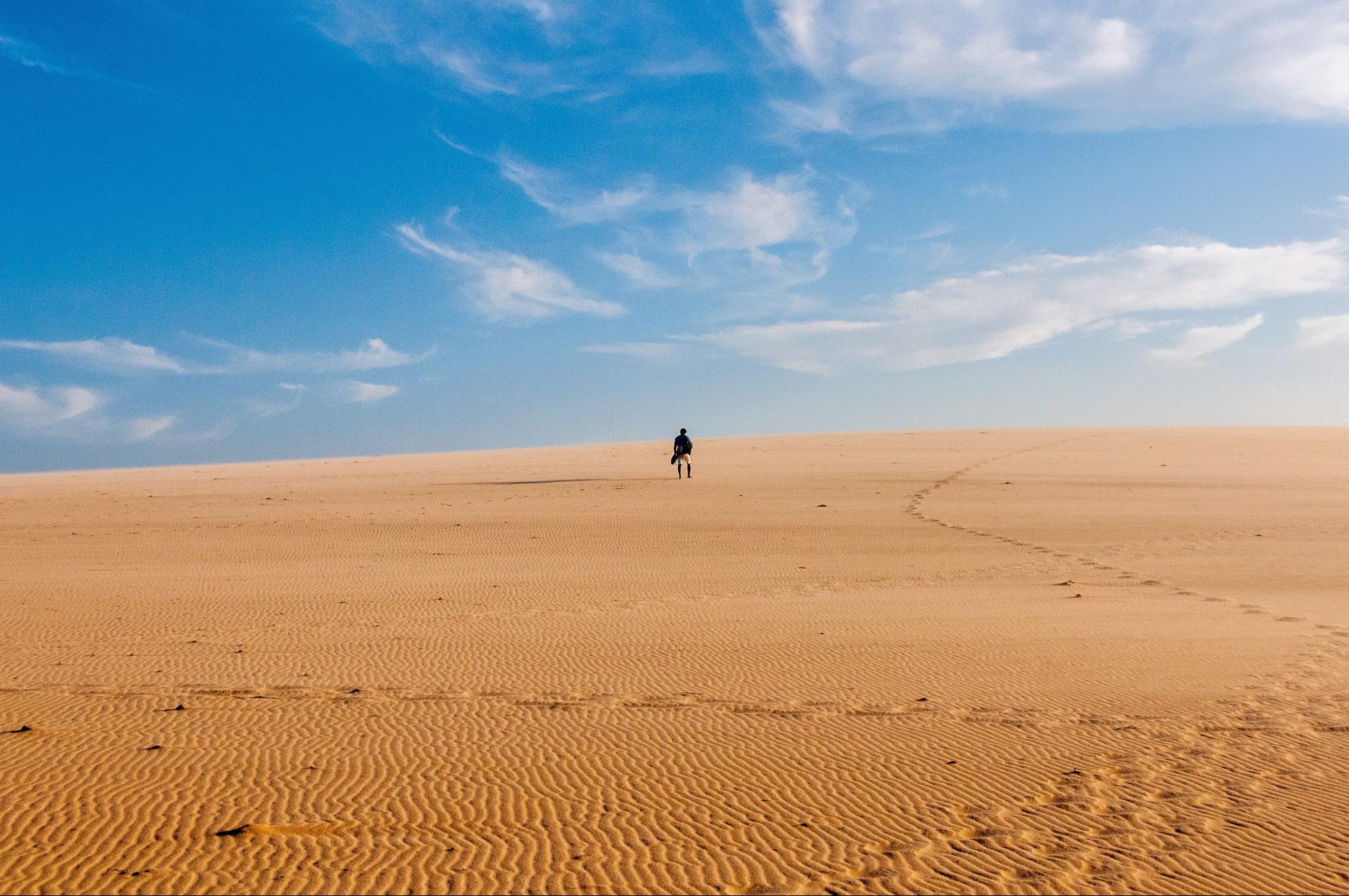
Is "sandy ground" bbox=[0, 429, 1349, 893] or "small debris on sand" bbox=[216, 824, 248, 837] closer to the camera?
"sandy ground" bbox=[0, 429, 1349, 893]

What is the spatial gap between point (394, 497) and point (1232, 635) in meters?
22.4

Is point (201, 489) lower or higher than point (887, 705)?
higher

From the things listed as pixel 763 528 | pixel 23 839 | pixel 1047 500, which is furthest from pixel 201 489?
pixel 23 839

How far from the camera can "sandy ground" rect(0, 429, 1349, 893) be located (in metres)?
5.42

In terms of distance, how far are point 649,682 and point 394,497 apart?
20.3 meters

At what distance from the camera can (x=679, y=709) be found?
27.7 feet

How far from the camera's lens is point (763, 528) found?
21.1 meters

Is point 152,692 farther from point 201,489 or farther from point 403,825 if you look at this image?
point 201,489

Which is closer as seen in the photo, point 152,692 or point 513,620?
point 152,692

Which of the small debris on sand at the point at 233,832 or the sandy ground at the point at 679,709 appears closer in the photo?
the sandy ground at the point at 679,709

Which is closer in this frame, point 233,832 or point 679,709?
point 233,832

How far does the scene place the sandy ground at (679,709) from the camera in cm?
542

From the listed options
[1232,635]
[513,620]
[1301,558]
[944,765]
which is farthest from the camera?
[1301,558]

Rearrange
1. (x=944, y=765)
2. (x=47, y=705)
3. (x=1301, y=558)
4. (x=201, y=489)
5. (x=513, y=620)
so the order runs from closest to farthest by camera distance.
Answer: (x=944, y=765)
(x=47, y=705)
(x=513, y=620)
(x=1301, y=558)
(x=201, y=489)
